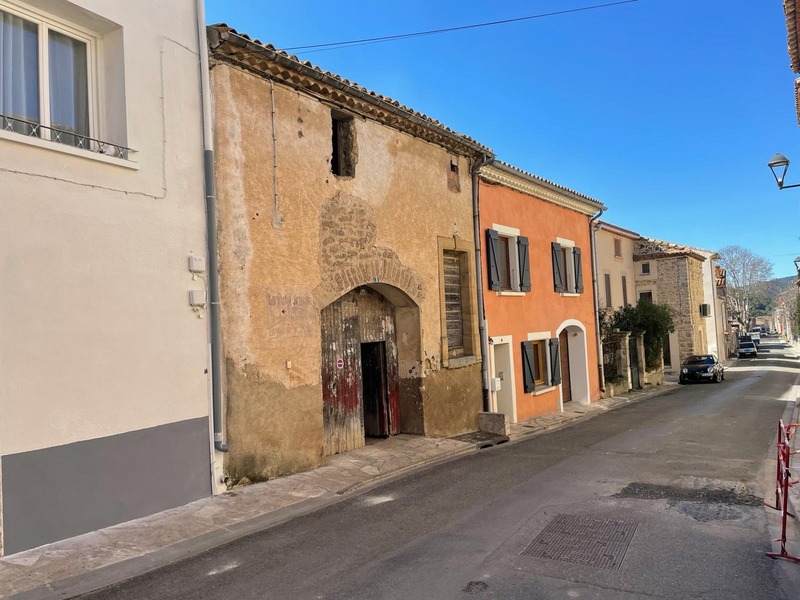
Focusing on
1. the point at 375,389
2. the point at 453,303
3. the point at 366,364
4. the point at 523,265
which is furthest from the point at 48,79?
the point at 523,265

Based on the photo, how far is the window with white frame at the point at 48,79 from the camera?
5477 mm

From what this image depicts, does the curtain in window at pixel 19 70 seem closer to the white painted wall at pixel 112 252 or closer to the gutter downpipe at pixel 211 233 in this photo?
the white painted wall at pixel 112 252

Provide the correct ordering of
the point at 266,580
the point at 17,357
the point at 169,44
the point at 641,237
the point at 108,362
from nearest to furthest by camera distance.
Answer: the point at 266,580 < the point at 17,357 < the point at 108,362 < the point at 169,44 < the point at 641,237

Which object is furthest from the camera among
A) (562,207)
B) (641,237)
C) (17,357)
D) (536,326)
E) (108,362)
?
(641,237)

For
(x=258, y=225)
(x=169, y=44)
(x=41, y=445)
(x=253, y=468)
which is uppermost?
(x=169, y=44)

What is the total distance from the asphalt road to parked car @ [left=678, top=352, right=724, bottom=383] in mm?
18841

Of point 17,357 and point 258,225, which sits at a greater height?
point 258,225

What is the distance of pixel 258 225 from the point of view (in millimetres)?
7621

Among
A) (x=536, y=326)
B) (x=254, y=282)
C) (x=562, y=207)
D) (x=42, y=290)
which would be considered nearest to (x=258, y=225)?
(x=254, y=282)

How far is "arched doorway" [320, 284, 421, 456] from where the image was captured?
9344 mm

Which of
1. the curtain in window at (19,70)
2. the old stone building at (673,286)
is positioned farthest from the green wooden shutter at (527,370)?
the old stone building at (673,286)

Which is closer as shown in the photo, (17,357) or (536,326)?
(17,357)

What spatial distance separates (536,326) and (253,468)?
10.1 m

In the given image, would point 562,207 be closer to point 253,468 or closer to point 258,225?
point 258,225
